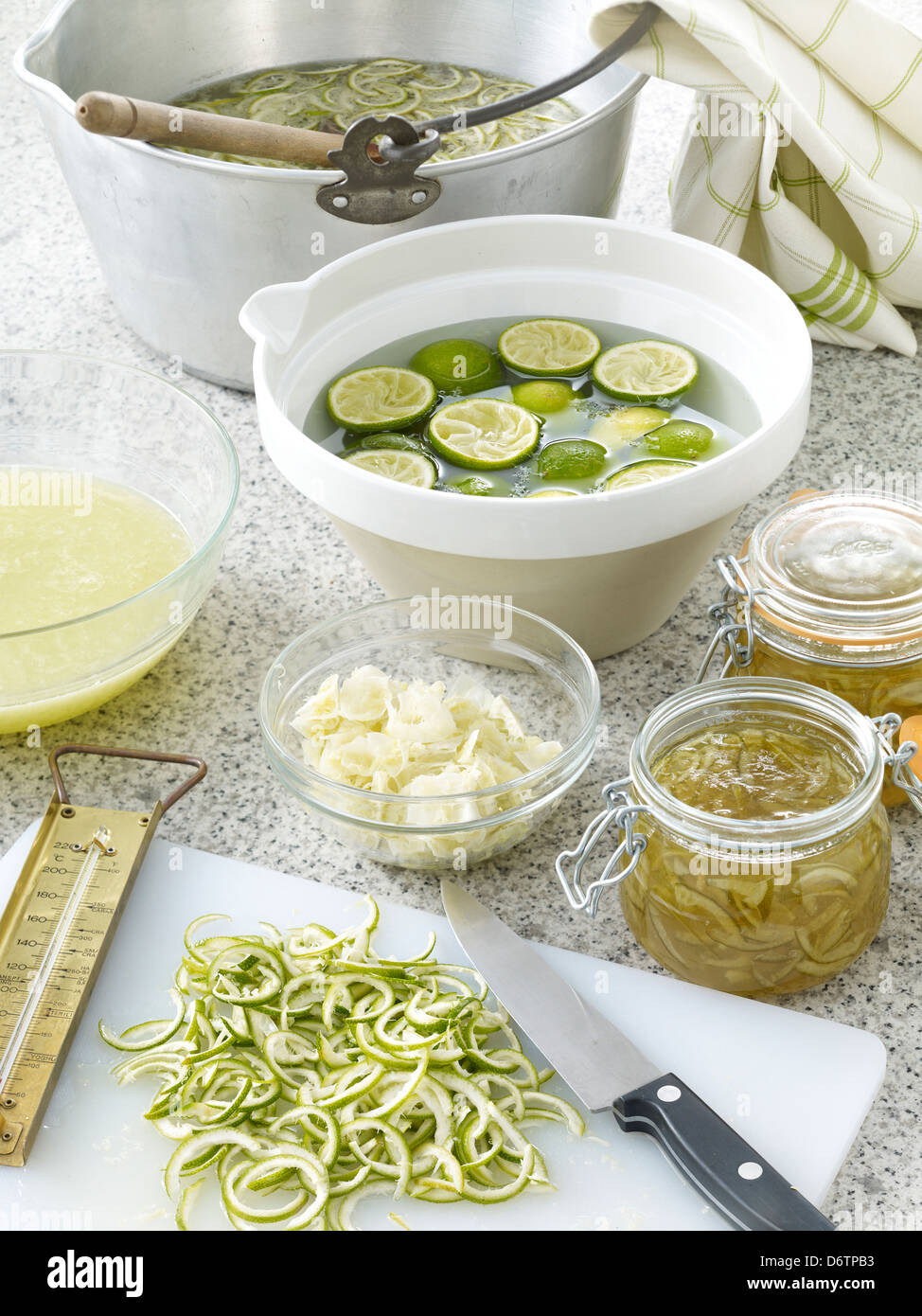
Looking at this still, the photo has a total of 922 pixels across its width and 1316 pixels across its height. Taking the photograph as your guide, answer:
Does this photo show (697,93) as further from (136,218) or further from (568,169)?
(136,218)

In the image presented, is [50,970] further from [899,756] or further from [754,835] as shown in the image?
[899,756]

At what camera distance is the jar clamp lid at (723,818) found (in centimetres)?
76

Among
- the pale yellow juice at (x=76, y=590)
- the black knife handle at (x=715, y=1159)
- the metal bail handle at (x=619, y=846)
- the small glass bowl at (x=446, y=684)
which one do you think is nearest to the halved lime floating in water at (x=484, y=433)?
the small glass bowl at (x=446, y=684)

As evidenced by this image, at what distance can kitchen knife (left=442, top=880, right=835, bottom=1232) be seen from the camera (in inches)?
27.9

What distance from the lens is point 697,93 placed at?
52.9 inches

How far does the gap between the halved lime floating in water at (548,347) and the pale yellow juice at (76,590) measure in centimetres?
32

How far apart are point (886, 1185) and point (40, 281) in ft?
4.45

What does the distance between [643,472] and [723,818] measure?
351 millimetres

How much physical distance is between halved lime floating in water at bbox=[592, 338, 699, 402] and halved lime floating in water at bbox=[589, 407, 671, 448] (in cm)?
2

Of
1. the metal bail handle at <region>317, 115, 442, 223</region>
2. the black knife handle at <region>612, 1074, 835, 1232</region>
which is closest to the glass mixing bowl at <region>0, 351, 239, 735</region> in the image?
the metal bail handle at <region>317, 115, 442, 223</region>

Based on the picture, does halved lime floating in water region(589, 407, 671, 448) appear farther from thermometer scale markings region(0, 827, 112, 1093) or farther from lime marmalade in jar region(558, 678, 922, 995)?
thermometer scale markings region(0, 827, 112, 1093)

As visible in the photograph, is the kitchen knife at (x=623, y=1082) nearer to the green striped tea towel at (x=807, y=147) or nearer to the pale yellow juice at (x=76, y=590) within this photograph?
Result: the pale yellow juice at (x=76, y=590)

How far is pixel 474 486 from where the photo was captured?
3.38 ft

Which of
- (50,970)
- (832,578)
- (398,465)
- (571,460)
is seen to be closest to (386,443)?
(398,465)
